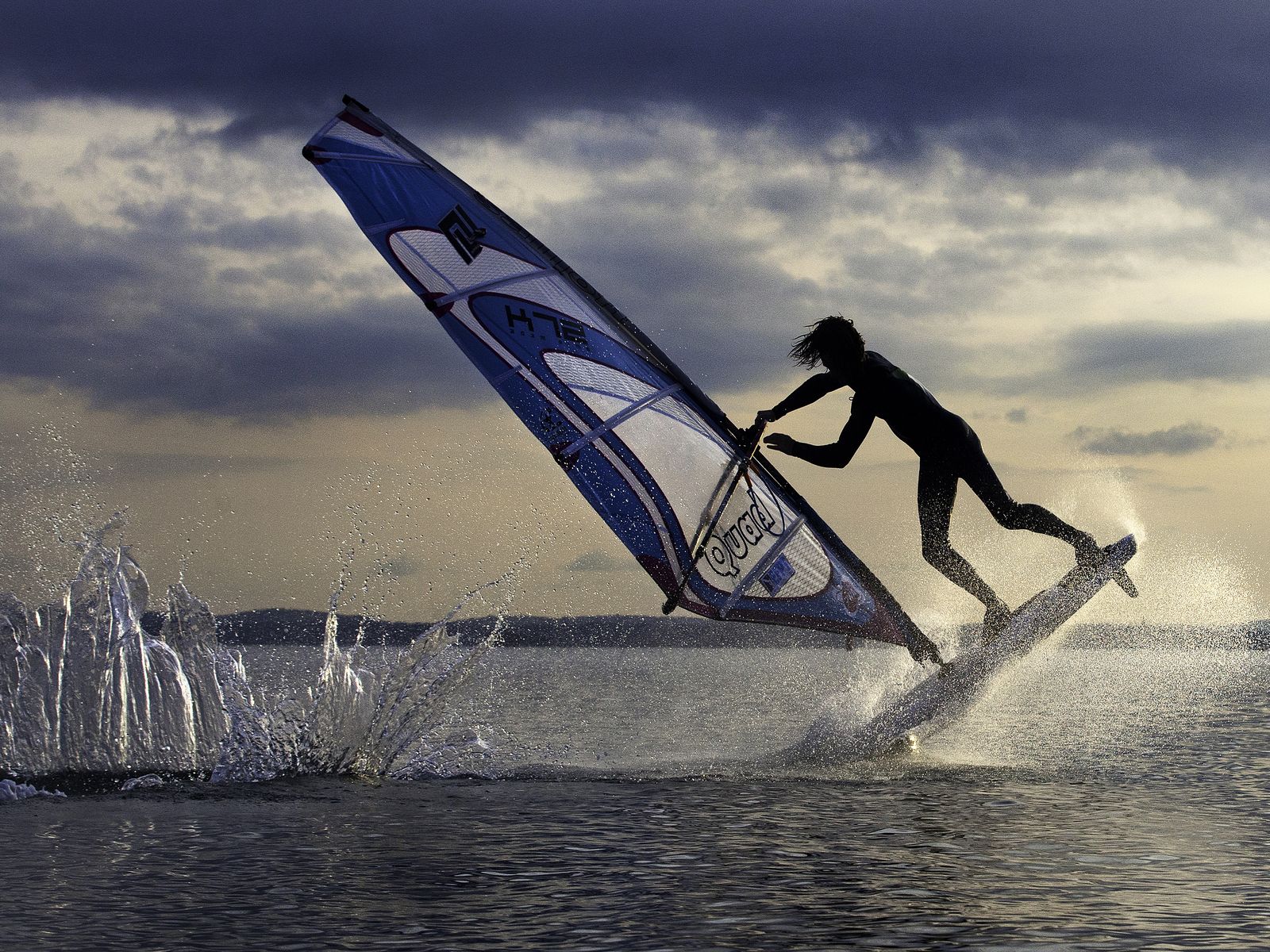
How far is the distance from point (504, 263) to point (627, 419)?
126 cm

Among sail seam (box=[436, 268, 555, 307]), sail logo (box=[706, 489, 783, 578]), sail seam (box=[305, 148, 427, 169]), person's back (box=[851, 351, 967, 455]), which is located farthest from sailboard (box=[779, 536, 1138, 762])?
sail seam (box=[305, 148, 427, 169])

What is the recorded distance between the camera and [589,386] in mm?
8438

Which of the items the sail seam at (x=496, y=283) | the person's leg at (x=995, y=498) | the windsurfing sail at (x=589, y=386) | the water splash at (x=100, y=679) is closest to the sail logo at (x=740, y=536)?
the windsurfing sail at (x=589, y=386)

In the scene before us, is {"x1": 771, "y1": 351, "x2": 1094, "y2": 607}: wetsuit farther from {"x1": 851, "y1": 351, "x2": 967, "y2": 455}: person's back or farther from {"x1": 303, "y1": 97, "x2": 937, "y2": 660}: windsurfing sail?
{"x1": 303, "y1": 97, "x2": 937, "y2": 660}: windsurfing sail

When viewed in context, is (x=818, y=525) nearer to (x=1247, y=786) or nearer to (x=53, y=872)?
(x=1247, y=786)

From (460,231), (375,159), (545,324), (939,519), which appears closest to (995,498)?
(939,519)

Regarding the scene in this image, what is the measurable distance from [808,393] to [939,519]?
118 centimetres

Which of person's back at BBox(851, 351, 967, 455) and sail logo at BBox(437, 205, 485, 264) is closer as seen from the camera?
person's back at BBox(851, 351, 967, 455)

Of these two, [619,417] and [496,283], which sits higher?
[496,283]

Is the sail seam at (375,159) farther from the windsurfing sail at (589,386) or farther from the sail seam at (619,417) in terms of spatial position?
the sail seam at (619,417)

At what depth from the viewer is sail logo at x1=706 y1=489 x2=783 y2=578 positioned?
28.1ft

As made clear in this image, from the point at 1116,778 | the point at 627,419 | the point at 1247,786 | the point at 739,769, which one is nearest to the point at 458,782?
the point at 739,769

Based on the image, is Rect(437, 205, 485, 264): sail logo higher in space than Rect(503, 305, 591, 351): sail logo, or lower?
higher

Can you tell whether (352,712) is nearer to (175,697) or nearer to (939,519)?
(175,697)
